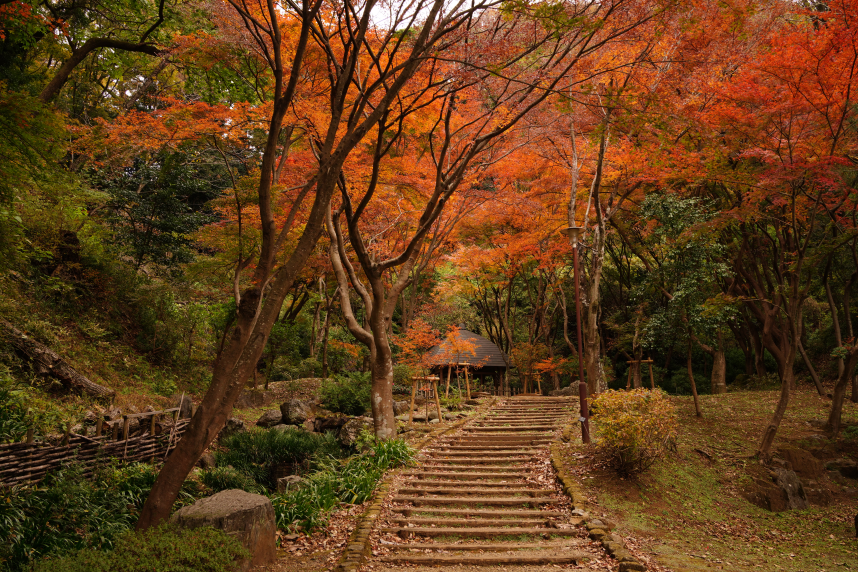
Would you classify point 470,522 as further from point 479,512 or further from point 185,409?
point 185,409

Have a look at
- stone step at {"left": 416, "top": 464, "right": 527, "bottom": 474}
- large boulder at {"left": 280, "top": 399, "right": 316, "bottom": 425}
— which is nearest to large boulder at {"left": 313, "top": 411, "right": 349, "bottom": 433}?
large boulder at {"left": 280, "top": 399, "right": 316, "bottom": 425}

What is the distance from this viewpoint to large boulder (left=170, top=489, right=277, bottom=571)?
14.4ft

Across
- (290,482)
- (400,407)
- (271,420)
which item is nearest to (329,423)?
(271,420)

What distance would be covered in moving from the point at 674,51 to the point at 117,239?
15909 millimetres

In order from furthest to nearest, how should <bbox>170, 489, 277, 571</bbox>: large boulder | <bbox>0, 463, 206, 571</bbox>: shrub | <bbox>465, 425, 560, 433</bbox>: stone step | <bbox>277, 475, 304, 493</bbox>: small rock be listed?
1. <bbox>465, 425, 560, 433</bbox>: stone step
2. <bbox>277, 475, 304, 493</bbox>: small rock
3. <bbox>0, 463, 206, 571</bbox>: shrub
4. <bbox>170, 489, 277, 571</bbox>: large boulder

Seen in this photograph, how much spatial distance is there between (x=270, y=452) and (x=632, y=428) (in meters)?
6.74

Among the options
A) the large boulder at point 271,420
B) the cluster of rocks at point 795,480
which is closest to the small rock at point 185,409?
the large boulder at point 271,420

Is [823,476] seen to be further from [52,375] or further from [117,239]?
[117,239]

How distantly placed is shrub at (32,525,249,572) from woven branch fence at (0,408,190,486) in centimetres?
347

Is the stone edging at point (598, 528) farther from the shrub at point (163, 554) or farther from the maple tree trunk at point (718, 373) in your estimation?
the maple tree trunk at point (718, 373)

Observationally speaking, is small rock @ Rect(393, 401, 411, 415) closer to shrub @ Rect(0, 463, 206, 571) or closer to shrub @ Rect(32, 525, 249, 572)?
shrub @ Rect(0, 463, 206, 571)

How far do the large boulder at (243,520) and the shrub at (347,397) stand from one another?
888 cm

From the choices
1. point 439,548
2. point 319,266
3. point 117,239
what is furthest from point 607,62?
point 117,239

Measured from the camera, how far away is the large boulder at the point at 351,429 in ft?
36.3
